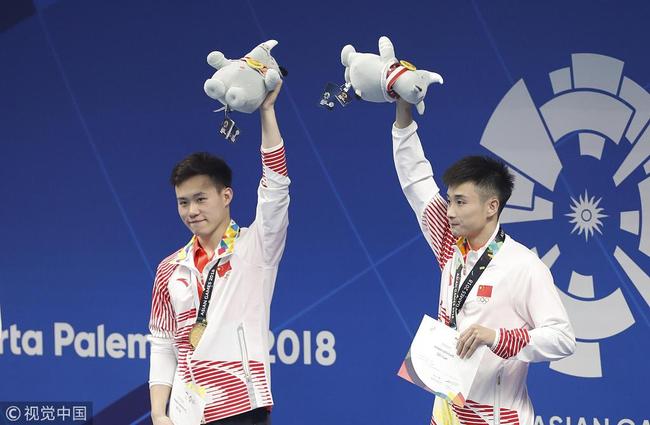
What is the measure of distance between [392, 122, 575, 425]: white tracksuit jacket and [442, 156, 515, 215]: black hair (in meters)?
0.18

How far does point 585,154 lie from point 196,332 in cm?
195

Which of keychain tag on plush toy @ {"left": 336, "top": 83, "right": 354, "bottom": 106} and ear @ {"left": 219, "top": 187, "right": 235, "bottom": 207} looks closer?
keychain tag on plush toy @ {"left": 336, "top": 83, "right": 354, "bottom": 106}

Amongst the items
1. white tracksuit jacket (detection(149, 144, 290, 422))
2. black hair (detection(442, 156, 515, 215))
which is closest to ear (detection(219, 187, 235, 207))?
white tracksuit jacket (detection(149, 144, 290, 422))

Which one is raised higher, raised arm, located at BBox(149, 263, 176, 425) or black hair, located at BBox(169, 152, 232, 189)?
black hair, located at BBox(169, 152, 232, 189)

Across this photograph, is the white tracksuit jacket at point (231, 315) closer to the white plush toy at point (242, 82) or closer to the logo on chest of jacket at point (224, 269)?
the logo on chest of jacket at point (224, 269)

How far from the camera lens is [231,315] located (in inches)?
141

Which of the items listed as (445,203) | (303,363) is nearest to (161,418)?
(445,203)

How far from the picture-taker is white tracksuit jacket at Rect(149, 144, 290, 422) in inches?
140

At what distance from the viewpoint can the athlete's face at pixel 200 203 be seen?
3604 mm

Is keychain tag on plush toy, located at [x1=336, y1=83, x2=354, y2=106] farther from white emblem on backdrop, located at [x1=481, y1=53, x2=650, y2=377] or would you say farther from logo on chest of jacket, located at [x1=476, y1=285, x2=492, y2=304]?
white emblem on backdrop, located at [x1=481, y1=53, x2=650, y2=377]

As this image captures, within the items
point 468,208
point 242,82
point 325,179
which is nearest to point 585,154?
point 325,179

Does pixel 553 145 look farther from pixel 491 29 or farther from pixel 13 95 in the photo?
pixel 13 95

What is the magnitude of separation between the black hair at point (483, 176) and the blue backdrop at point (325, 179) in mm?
1284

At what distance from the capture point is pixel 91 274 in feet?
17.6
